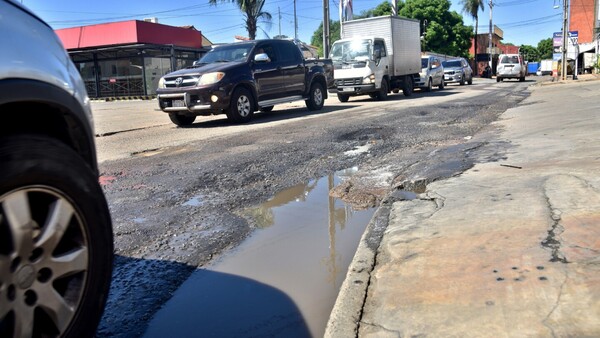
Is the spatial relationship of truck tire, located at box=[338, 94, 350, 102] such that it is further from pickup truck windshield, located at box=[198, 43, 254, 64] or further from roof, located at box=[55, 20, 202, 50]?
roof, located at box=[55, 20, 202, 50]

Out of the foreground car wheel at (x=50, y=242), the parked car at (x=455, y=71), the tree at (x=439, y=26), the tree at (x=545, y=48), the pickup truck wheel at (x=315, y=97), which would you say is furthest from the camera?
the tree at (x=545, y=48)

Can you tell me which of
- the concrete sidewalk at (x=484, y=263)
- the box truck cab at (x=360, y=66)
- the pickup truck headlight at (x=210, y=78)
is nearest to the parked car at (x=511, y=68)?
the box truck cab at (x=360, y=66)

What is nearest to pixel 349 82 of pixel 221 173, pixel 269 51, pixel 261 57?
pixel 269 51

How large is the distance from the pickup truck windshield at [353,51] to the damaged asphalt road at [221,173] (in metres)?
7.21

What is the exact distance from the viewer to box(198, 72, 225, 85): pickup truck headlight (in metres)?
11.3

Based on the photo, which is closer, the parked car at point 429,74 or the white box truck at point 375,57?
the white box truck at point 375,57

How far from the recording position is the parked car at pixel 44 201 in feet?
6.08

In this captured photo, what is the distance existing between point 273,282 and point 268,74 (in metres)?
10.0

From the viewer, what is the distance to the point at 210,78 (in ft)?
37.2

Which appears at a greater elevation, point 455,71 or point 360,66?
point 360,66

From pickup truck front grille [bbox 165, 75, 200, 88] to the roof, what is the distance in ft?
69.6

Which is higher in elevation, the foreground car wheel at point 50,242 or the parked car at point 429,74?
the parked car at point 429,74

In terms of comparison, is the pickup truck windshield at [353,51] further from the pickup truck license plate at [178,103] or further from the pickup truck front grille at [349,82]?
the pickup truck license plate at [178,103]

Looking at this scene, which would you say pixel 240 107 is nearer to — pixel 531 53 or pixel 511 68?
pixel 511 68
